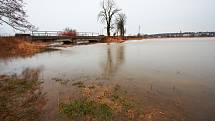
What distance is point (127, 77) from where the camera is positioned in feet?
30.2

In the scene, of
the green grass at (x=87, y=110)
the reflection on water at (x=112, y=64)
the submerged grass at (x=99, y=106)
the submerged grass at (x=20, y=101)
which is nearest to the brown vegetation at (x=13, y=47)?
the reflection on water at (x=112, y=64)

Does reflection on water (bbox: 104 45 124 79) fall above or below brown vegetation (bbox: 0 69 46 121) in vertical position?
above

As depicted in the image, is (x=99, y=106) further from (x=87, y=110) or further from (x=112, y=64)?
(x=112, y=64)

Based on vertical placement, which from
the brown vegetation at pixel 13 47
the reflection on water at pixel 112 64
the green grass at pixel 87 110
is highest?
the brown vegetation at pixel 13 47

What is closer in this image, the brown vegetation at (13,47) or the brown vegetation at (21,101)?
the brown vegetation at (21,101)

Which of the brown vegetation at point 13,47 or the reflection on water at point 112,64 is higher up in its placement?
the brown vegetation at point 13,47

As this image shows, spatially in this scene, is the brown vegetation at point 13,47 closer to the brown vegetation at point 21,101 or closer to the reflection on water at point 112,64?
the reflection on water at point 112,64

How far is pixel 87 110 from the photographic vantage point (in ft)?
16.7

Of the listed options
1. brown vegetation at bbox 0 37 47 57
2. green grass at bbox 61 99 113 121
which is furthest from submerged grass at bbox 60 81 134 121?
brown vegetation at bbox 0 37 47 57

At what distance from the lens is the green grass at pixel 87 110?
4823mm

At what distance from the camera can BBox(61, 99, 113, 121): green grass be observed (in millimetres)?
4823

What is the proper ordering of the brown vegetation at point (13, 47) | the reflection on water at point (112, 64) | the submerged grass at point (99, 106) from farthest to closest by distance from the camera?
the brown vegetation at point (13, 47) < the reflection on water at point (112, 64) < the submerged grass at point (99, 106)

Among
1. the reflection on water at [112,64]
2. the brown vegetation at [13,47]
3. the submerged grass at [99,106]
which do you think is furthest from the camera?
the brown vegetation at [13,47]

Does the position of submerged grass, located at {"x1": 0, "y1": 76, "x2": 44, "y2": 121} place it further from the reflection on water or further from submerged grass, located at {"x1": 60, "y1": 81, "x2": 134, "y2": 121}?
the reflection on water
